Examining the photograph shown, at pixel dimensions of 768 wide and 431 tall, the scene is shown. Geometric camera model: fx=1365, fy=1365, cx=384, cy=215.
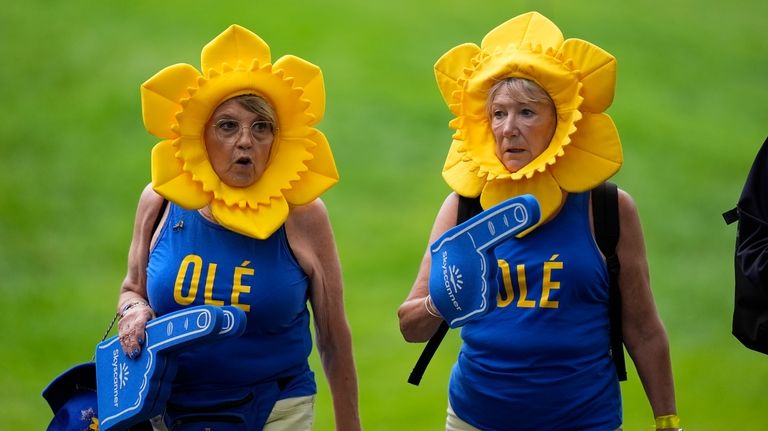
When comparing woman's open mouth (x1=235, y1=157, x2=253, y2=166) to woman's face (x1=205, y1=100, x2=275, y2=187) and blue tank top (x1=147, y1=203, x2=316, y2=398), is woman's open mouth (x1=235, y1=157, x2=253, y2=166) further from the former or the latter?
blue tank top (x1=147, y1=203, x2=316, y2=398)

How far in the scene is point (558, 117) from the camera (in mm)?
4293

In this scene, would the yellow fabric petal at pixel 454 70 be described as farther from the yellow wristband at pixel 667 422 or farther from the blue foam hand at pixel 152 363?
the yellow wristband at pixel 667 422

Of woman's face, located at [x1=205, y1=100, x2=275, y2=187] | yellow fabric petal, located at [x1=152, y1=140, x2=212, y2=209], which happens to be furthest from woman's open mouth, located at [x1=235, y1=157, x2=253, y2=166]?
yellow fabric petal, located at [x1=152, y1=140, x2=212, y2=209]

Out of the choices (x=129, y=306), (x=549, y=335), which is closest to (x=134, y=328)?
(x=129, y=306)

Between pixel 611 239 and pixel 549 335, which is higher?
pixel 611 239

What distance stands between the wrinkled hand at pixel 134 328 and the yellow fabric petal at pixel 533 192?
1.12 meters

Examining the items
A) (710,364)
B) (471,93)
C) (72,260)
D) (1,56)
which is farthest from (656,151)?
(471,93)

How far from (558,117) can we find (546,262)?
18.3 inches

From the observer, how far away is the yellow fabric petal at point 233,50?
14.3 ft

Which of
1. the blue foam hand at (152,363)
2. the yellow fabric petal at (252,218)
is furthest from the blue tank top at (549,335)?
the blue foam hand at (152,363)

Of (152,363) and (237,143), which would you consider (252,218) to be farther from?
(152,363)

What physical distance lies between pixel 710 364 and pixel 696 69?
12.3 feet

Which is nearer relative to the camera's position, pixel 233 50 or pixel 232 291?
pixel 232 291

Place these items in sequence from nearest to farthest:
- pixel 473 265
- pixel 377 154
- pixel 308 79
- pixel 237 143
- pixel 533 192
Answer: pixel 473 265 < pixel 533 192 < pixel 237 143 < pixel 308 79 < pixel 377 154
